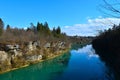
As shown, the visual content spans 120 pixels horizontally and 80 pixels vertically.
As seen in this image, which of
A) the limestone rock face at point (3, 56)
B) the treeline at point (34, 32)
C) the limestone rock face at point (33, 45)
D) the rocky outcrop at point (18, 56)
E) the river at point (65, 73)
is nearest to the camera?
the river at point (65, 73)

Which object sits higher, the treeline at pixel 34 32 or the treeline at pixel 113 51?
the treeline at pixel 34 32

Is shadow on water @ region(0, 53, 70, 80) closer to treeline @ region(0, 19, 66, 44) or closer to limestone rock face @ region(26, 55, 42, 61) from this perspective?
limestone rock face @ region(26, 55, 42, 61)

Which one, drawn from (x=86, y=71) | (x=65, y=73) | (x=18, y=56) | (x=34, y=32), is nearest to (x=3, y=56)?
(x=18, y=56)

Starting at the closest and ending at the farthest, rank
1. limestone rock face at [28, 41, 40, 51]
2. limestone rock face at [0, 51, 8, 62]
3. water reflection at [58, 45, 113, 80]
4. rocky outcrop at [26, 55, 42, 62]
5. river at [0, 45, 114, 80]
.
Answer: water reflection at [58, 45, 113, 80], river at [0, 45, 114, 80], limestone rock face at [0, 51, 8, 62], rocky outcrop at [26, 55, 42, 62], limestone rock face at [28, 41, 40, 51]

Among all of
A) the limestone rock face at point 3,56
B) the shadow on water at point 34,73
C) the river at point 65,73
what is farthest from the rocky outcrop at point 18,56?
the shadow on water at point 34,73

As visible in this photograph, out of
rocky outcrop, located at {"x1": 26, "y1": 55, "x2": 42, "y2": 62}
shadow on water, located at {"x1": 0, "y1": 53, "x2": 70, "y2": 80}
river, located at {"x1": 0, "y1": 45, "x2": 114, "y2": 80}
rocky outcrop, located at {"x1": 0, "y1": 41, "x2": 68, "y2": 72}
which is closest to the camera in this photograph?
river, located at {"x1": 0, "y1": 45, "x2": 114, "y2": 80}

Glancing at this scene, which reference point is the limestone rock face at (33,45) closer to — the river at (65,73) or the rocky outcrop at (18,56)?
the rocky outcrop at (18,56)

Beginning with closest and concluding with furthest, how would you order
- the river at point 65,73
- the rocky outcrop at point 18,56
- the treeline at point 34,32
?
the river at point 65,73 < the rocky outcrop at point 18,56 < the treeline at point 34,32

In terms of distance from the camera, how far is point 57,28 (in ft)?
341

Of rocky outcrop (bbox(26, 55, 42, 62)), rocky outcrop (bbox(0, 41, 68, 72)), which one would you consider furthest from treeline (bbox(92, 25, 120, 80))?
rocky outcrop (bbox(0, 41, 68, 72))

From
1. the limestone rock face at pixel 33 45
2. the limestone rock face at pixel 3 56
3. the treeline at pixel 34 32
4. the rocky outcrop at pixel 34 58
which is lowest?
the rocky outcrop at pixel 34 58

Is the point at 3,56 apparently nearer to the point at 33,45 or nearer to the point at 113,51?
the point at 33,45

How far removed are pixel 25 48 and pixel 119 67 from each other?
2555 centimetres

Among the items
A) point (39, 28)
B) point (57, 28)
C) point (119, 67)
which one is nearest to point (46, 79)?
point (119, 67)
